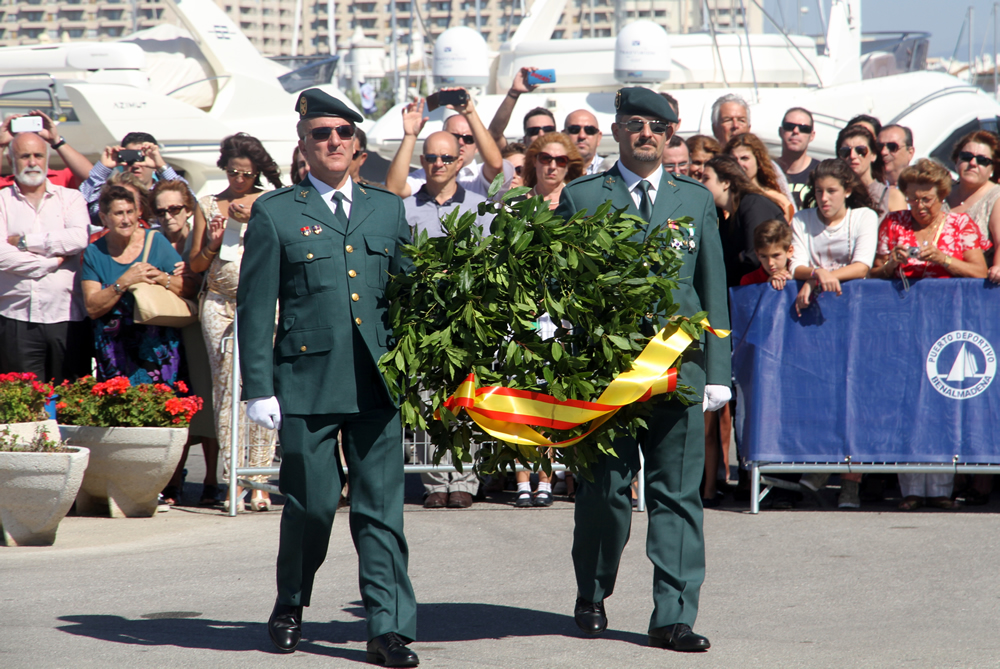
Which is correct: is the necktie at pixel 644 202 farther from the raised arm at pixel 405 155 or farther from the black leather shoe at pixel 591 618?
the raised arm at pixel 405 155

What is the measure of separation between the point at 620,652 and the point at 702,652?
→ 1.02 ft

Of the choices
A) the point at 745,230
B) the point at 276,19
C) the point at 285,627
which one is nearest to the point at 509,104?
the point at 745,230

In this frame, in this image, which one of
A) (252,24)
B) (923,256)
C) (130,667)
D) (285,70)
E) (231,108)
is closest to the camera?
(130,667)

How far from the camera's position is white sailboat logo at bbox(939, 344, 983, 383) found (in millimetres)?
7355

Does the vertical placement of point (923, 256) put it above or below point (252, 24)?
below

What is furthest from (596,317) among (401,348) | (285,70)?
(285,70)

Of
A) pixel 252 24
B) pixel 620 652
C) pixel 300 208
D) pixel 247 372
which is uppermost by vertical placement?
pixel 252 24

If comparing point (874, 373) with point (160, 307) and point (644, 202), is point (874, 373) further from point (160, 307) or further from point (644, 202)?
Answer: point (160, 307)

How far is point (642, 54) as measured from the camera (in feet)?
59.5

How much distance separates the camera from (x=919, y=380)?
7.41 meters

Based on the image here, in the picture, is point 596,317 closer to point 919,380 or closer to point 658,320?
point 658,320

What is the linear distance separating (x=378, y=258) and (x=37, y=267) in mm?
4138

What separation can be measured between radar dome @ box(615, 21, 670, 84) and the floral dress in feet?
36.2

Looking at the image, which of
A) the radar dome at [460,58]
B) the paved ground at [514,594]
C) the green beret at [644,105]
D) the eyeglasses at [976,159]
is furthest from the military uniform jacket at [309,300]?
the radar dome at [460,58]
